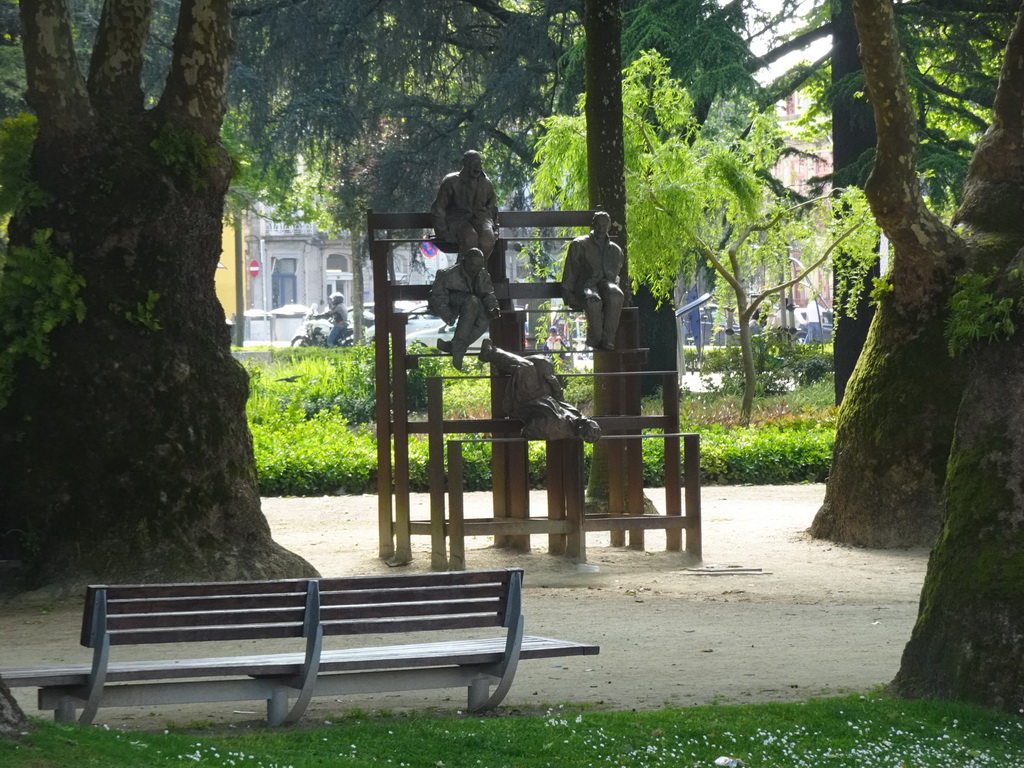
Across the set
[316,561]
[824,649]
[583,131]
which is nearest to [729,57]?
[583,131]

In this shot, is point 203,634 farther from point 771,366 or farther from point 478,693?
point 771,366

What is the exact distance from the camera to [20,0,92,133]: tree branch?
9.95 metres

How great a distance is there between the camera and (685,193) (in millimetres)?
20844

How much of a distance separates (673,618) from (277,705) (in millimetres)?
3704

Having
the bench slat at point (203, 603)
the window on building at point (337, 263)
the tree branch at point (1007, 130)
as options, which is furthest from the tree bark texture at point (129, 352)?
the window on building at point (337, 263)

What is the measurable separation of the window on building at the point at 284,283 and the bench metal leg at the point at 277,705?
214 ft

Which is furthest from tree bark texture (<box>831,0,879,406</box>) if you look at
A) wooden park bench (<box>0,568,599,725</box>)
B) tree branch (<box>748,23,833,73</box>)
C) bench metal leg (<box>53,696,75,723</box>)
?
bench metal leg (<box>53,696,75,723</box>)

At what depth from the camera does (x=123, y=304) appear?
32.7ft

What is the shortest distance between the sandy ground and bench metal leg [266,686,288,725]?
0.25m

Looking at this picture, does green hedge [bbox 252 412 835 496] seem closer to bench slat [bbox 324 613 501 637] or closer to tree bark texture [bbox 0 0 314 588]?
tree bark texture [bbox 0 0 314 588]

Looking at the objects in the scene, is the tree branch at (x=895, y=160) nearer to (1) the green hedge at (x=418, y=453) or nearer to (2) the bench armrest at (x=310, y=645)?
(1) the green hedge at (x=418, y=453)

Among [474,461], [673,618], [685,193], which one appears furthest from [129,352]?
[685,193]

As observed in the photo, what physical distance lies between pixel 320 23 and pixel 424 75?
7.93ft

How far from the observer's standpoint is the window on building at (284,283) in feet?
232
